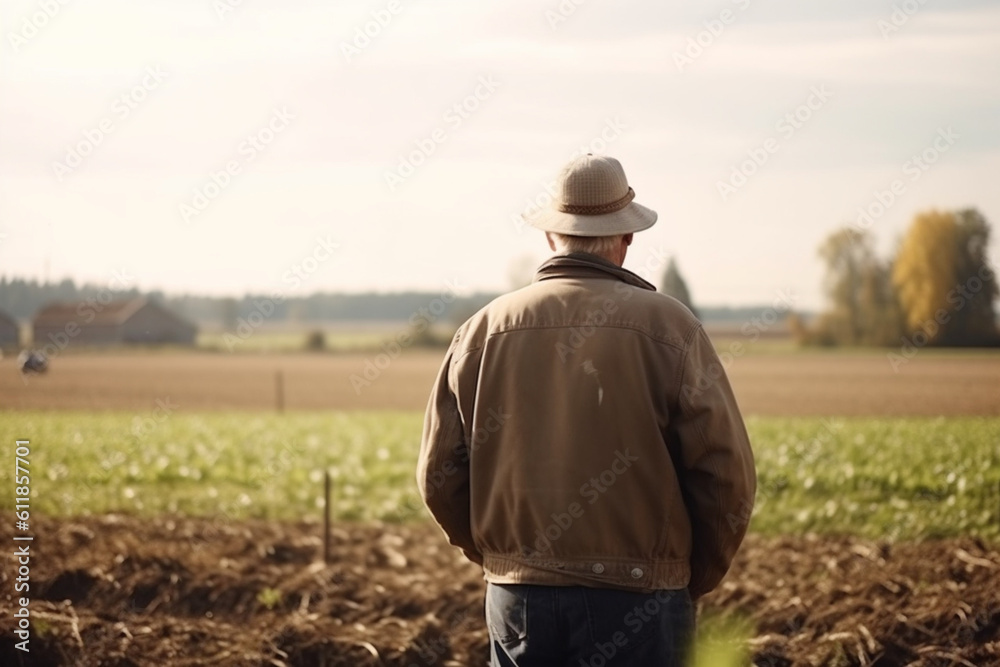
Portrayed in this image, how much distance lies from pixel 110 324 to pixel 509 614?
32.4m

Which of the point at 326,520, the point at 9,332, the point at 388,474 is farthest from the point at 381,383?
the point at 326,520

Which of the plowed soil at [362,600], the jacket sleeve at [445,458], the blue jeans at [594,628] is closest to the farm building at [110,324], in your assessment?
the plowed soil at [362,600]

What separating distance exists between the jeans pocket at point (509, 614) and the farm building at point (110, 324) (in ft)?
30.1

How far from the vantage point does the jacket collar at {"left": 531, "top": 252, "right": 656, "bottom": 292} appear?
291 centimetres

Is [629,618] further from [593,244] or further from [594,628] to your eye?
[593,244]

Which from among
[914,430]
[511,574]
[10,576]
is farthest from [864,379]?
[511,574]

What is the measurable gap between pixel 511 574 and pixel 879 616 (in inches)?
142

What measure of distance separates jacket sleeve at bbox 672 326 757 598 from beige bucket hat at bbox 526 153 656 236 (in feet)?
1.38

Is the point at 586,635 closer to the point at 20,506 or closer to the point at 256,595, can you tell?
the point at 256,595

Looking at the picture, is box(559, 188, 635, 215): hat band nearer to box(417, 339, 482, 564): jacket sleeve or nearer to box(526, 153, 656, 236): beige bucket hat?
box(526, 153, 656, 236): beige bucket hat

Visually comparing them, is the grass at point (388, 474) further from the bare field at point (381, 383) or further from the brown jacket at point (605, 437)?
the brown jacket at point (605, 437)

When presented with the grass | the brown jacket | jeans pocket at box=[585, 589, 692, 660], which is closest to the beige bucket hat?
the brown jacket

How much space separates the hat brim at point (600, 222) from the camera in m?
2.95

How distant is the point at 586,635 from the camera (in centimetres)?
273
